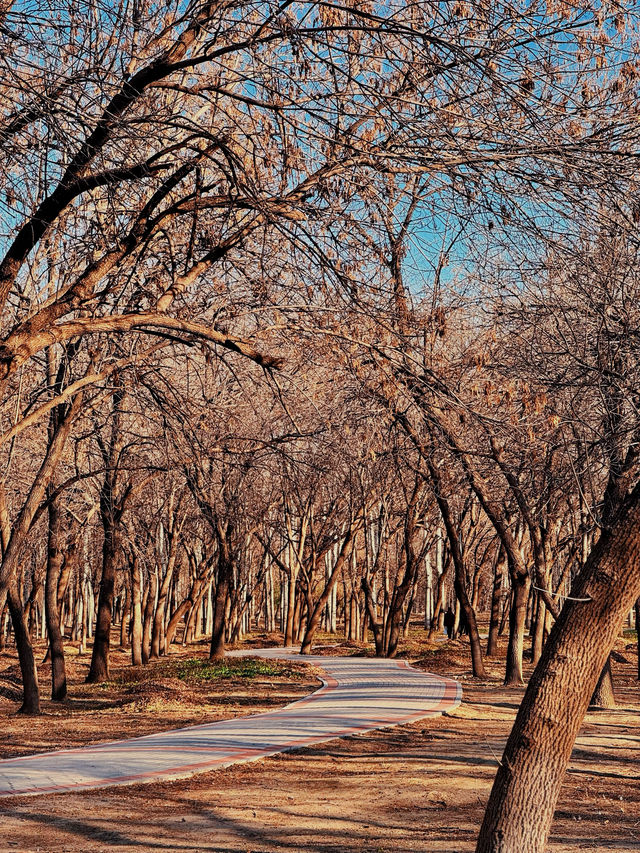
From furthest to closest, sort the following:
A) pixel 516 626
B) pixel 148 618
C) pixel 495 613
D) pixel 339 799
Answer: pixel 148 618
pixel 495 613
pixel 516 626
pixel 339 799

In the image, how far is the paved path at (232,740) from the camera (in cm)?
952

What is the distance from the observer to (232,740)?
11938 millimetres

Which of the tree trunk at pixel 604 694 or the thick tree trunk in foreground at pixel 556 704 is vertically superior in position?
the thick tree trunk in foreground at pixel 556 704

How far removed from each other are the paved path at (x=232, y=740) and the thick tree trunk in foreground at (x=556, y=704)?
5106mm

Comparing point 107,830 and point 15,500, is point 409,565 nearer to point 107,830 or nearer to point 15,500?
point 15,500

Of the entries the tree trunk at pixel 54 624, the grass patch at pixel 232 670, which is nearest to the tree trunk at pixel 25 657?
the tree trunk at pixel 54 624

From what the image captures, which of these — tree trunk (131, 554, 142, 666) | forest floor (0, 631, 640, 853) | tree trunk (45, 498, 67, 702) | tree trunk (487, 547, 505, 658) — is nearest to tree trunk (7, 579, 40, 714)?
forest floor (0, 631, 640, 853)

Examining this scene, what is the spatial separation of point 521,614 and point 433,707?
3789 mm


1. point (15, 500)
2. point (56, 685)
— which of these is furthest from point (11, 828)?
point (15, 500)

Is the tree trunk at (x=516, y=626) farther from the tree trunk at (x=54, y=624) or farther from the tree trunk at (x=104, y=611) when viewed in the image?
the tree trunk at (x=54, y=624)

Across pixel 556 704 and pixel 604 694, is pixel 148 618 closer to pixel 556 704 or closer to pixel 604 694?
pixel 604 694

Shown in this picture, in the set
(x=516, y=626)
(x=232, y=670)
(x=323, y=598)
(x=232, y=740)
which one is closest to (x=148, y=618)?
(x=323, y=598)

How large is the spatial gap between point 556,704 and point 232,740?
25.0ft

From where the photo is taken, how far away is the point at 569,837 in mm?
7328
